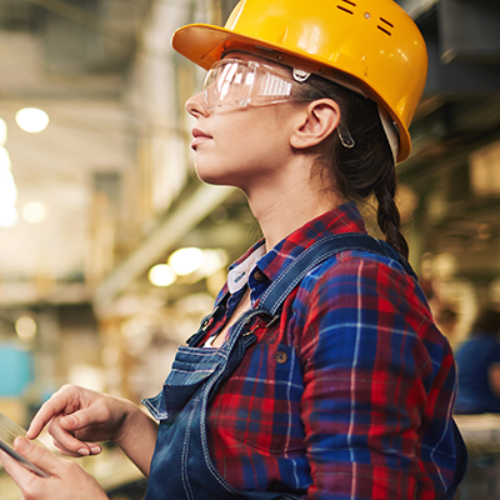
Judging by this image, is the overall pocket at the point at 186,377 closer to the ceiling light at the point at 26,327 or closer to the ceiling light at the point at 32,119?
the ceiling light at the point at 32,119

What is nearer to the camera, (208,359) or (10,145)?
(208,359)

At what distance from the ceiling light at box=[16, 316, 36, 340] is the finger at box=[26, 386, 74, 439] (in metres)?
21.8

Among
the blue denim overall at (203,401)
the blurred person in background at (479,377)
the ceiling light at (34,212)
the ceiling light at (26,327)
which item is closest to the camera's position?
the blue denim overall at (203,401)

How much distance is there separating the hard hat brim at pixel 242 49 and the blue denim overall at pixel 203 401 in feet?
1.30

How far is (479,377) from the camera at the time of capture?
4289 millimetres

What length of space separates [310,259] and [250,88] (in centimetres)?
44

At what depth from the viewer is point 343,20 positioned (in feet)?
4.37

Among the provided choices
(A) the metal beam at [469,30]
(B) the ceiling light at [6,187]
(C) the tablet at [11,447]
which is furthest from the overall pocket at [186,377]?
(B) the ceiling light at [6,187]

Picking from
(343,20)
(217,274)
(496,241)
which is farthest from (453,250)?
(343,20)

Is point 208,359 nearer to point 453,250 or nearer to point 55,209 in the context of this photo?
point 453,250

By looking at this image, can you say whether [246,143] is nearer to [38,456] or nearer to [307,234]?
[307,234]

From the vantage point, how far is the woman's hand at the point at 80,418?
123 cm

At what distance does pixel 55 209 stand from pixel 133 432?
65.6 feet

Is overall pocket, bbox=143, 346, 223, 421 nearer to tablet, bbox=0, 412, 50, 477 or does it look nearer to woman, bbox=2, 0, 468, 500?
woman, bbox=2, 0, 468, 500
